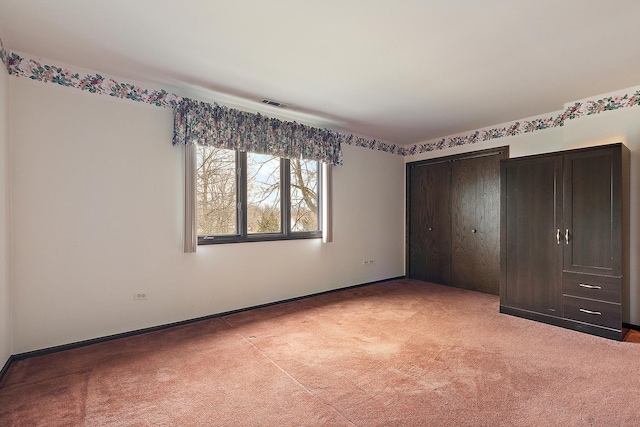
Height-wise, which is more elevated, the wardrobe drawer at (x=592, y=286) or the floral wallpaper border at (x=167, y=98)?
the floral wallpaper border at (x=167, y=98)

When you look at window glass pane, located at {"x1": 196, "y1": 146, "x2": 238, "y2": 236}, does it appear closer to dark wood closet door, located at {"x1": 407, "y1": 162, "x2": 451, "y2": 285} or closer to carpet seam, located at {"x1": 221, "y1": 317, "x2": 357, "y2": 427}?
carpet seam, located at {"x1": 221, "y1": 317, "x2": 357, "y2": 427}

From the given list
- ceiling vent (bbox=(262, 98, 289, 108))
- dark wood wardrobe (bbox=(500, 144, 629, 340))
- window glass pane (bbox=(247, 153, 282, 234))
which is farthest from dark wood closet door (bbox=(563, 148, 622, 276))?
window glass pane (bbox=(247, 153, 282, 234))

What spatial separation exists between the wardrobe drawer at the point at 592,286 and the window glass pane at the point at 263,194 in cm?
324

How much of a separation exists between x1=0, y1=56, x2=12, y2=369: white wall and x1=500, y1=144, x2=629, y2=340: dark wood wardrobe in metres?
4.69

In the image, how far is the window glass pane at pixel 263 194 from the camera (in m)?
3.86

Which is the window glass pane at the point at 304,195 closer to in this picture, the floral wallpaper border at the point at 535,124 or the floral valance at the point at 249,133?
the floral valance at the point at 249,133

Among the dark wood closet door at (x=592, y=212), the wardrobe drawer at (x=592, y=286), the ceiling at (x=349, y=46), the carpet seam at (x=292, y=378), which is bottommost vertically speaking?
the carpet seam at (x=292, y=378)

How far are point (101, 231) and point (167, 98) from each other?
144cm

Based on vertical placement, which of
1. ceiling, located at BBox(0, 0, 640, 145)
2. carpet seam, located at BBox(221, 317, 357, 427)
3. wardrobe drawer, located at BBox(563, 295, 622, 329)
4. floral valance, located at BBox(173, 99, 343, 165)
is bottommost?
carpet seam, located at BBox(221, 317, 357, 427)

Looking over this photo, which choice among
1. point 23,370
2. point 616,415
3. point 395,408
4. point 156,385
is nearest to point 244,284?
point 156,385

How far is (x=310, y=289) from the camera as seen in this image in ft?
14.5

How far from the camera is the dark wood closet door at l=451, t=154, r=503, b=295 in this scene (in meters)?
4.61

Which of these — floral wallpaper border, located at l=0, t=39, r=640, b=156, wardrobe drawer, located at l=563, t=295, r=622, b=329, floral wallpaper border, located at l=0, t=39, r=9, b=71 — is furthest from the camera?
wardrobe drawer, located at l=563, t=295, r=622, b=329

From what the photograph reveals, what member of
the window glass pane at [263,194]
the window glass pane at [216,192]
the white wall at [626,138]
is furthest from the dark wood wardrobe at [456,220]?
the window glass pane at [216,192]
